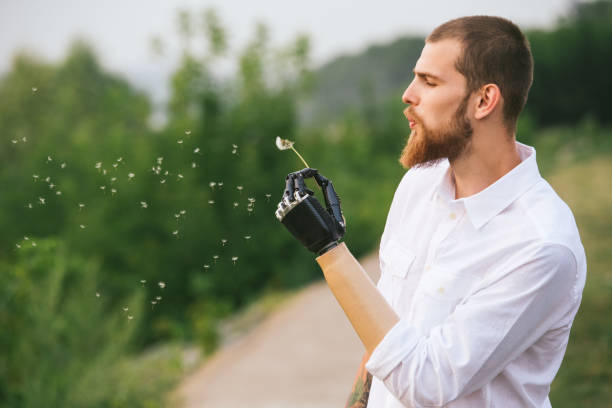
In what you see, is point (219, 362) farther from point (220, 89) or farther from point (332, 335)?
point (220, 89)

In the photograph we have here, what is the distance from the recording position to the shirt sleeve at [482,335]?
145 cm

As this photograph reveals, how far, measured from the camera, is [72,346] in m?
5.29

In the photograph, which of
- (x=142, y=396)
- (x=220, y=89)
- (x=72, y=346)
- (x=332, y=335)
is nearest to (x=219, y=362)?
(x=332, y=335)

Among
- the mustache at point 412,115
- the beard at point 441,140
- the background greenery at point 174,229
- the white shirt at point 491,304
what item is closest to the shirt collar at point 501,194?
the white shirt at point 491,304

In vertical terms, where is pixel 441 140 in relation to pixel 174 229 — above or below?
below

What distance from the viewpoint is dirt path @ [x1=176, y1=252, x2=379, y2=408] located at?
6.46m

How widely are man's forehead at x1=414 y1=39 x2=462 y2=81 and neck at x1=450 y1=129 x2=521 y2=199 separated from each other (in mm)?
188

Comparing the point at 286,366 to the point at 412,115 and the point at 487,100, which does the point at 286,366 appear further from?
→ the point at 487,100

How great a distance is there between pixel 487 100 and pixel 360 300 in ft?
2.11

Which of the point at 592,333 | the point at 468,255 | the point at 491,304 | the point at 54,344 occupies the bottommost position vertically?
the point at 592,333

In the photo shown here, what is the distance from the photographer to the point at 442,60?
1679 mm

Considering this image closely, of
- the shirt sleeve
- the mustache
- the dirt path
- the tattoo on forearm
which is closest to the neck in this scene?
the mustache

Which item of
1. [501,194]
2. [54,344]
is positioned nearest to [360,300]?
[501,194]

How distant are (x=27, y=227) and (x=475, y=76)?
1385 cm
